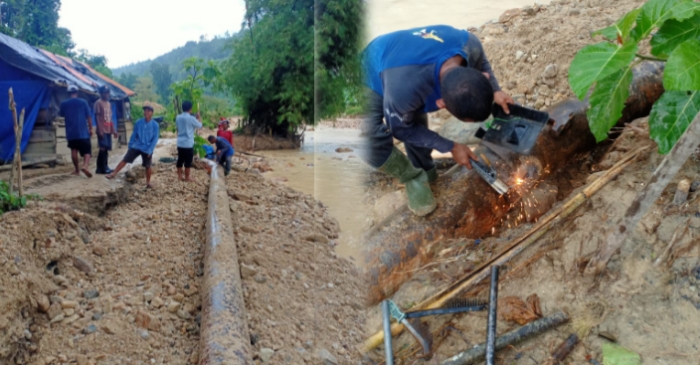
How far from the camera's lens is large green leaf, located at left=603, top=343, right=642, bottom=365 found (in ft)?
4.03

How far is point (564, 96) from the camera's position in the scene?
1711mm

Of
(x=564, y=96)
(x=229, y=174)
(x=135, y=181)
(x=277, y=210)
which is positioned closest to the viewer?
(x=564, y=96)

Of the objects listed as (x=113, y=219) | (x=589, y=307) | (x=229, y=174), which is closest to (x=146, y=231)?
(x=113, y=219)

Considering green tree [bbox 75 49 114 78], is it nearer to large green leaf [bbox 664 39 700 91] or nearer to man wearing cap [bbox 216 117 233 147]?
man wearing cap [bbox 216 117 233 147]

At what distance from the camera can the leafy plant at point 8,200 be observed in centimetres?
421

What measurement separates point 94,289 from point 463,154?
2.99m

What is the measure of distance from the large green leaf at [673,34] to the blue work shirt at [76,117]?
503 cm

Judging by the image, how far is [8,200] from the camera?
13.9ft

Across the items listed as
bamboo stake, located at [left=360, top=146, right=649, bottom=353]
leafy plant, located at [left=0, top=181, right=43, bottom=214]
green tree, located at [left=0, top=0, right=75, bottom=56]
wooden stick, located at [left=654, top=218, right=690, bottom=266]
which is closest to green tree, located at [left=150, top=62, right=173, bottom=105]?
green tree, located at [left=0, top=0, right=75, bottom=56]

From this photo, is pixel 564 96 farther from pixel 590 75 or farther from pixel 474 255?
pixel 474 255

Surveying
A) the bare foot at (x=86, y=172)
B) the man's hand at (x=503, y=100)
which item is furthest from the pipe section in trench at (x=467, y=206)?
the bare foot at (x=86, y=172)

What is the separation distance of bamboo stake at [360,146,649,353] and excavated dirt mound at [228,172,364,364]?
152 millimetres

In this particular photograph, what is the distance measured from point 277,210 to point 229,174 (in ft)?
5.90

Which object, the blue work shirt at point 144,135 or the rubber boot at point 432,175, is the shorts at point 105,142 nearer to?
the blue work shirt at point 144,135
